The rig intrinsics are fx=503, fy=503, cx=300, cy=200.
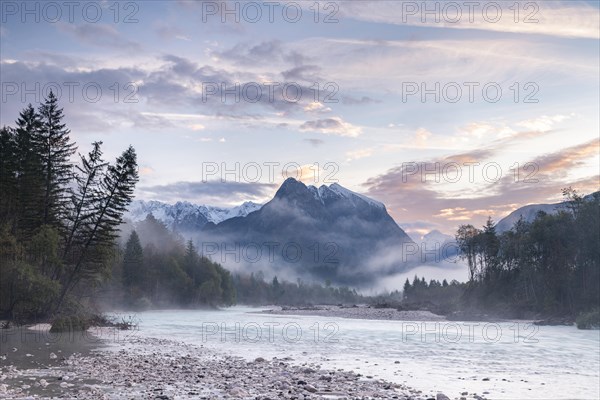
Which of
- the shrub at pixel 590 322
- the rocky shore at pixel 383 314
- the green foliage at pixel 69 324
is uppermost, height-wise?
the green foliage at pixel 69 324

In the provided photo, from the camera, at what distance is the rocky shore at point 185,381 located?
1514 cm

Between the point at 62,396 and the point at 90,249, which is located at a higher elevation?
A: the point at 90,249

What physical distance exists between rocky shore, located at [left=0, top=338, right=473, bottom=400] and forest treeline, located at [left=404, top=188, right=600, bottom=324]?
70200mm

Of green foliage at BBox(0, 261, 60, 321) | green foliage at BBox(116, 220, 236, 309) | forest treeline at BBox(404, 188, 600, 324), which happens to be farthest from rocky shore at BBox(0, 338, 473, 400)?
green foliage at BBox(116, 220, 236, 309)

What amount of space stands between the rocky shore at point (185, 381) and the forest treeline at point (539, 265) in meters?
70.2

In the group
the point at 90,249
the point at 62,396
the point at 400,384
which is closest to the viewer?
the point at 62,396

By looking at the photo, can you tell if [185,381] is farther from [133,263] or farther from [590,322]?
[133,263]

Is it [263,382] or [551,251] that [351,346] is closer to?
[263,382]

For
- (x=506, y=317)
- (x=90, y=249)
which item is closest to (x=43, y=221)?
(x=90, y=249)

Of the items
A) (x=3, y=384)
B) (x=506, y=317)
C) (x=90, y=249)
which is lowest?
(x=506, y=317)

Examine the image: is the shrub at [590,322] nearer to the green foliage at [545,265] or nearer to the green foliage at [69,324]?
the green foliage at [545,265]

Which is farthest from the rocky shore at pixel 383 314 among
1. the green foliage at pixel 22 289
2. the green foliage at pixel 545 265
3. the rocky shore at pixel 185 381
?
the rocky shore at pixel 185 381

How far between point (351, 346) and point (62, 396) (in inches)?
1013

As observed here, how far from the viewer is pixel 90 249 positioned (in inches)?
2131
